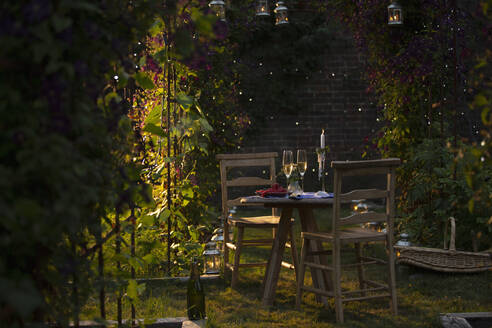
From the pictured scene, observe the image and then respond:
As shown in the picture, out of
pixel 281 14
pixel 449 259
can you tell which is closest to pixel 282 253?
pixel 449 259

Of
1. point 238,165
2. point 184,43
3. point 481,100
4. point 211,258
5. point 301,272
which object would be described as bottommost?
point 211,258

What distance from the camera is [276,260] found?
3736mm

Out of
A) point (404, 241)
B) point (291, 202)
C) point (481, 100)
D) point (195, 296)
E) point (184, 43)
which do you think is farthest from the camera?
point (404, 241)

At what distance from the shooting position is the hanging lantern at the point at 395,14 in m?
5.04

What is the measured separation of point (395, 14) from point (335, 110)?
11.2 feet

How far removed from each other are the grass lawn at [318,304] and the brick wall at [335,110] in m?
4.19

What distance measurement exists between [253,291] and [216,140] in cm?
175

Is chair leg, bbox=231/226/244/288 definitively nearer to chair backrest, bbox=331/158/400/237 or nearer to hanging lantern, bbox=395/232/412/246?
chair backrest, bbox=331/158/400/237

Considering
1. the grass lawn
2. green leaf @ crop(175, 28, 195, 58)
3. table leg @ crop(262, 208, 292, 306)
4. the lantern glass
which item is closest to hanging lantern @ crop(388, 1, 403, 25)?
the lantern glass

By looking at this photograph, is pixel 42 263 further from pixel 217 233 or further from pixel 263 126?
pixel 263 126

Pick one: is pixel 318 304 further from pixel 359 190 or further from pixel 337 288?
pixel 359 190

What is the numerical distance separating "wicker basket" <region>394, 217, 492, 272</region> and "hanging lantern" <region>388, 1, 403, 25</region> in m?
1.89

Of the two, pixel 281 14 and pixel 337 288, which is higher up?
pixel 281 14

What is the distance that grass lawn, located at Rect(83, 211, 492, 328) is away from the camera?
3309 millimetres
